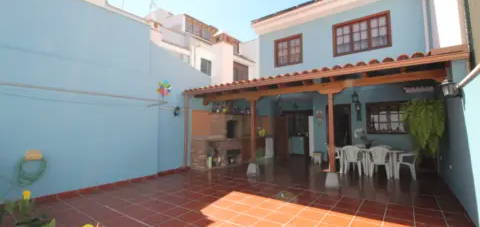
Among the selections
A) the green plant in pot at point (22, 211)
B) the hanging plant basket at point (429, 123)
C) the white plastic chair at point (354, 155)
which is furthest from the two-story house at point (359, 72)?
the green plant in pot at point (22, 211)

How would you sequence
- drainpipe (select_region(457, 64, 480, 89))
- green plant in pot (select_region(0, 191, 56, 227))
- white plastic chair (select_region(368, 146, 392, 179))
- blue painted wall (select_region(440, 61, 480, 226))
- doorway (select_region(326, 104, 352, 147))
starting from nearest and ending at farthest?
drainpipe (select_region(457, 64, 480, 89)) → blue painted wall (select_region(440, 61, 480, 226)) → green plant in pot (select_region(0, 191, 56, 227)) → white plastic chair (select_region(368, 146, 392, 179)) → doorway (select_region(326, 104, 352, 147))

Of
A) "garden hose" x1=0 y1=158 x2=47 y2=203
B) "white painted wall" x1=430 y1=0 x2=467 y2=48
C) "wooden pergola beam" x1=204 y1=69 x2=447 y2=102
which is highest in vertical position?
"white painted wall" x1=430 y1=0 x2=467 y2=48

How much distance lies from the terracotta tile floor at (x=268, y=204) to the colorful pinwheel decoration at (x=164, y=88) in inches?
103

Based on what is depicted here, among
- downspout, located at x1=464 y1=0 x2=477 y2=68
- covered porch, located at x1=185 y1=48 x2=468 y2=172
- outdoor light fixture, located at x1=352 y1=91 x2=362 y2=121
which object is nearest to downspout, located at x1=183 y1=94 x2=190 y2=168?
covered porch, located at x1=185 y1=48 x2=468 y2=172

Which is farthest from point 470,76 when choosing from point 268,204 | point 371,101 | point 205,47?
point 205,47

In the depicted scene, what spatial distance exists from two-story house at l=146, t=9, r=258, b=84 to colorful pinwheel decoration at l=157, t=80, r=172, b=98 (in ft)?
8.02

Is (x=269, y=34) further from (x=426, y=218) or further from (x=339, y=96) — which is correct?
(x=426, y=218)

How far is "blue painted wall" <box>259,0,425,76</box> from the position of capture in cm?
666

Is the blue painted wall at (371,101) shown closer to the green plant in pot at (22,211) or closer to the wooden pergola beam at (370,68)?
Result: the wooden pergola beam at (370,68)

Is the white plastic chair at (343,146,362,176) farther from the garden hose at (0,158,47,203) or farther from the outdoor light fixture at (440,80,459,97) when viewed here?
the garden hose at (0,158,47,203)

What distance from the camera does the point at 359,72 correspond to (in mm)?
4637

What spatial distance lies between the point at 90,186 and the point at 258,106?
287 inches

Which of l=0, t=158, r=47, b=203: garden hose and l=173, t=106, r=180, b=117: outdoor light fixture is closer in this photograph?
l=0, t=158, r=47, b=203: garden hose

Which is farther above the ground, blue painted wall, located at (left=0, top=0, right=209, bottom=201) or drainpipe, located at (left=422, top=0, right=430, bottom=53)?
drainpipe, located at (left=422, top=0, right=430, bottom=53)
